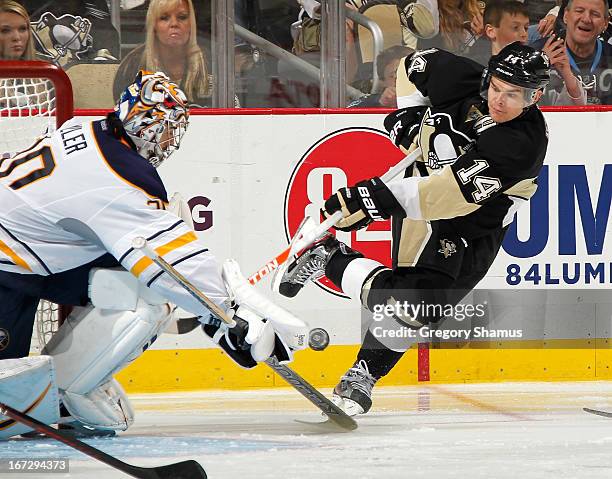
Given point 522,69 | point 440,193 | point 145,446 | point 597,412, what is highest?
point 522,69

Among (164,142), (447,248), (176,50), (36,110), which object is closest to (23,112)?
(36,110)

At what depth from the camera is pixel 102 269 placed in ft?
8.59

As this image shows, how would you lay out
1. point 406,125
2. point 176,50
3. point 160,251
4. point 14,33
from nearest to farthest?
point 160,251 → point 406,125 → point 14,33 → point 176,50

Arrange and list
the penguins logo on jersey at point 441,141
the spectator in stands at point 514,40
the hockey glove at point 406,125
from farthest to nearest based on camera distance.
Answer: the spectator in stands at point 514,40 → the hockey glove at point 406,125 → the penguins logo on jersey at point 441,141

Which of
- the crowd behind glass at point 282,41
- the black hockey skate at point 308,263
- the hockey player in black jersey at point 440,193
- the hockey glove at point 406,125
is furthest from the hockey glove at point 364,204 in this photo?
the crowd behind glass at point 282,41

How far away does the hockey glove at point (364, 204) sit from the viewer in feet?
10.0

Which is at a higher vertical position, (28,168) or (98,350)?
(28,168)

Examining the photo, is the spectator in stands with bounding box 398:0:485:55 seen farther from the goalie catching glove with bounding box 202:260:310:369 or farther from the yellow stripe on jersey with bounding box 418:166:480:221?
the goalie catching glove with bounding box 202:260:310:369

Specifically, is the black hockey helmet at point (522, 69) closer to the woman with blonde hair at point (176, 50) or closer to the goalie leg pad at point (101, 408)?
the woman with blonde hair at point (176, 50)

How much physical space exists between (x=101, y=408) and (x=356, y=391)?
0.81 metres

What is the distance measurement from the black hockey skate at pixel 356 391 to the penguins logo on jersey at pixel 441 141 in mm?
637

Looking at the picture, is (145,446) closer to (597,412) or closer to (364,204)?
(364,204)

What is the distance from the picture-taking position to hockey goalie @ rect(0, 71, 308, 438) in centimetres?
240

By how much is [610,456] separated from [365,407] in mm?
878
